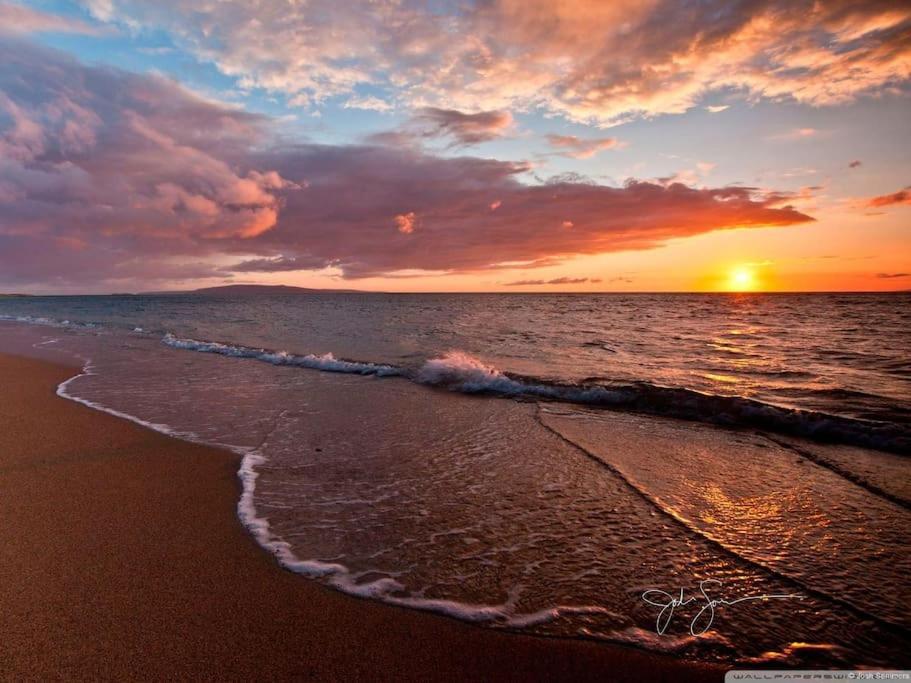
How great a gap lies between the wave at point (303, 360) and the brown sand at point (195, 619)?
1065 centimetres

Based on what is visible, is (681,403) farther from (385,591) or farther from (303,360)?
(303,360)

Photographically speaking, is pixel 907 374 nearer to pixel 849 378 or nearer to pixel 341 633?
pixel 849 378

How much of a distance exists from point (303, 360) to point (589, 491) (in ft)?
47.0

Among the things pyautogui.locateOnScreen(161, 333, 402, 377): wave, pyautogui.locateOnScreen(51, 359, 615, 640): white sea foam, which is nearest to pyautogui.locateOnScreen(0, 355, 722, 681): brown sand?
pyautogui.locateOnScreen(51, 359, 615, 640): white sea foam

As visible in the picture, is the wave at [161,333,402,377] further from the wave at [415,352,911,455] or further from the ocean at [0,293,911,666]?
the wave at [415,352,911,455]

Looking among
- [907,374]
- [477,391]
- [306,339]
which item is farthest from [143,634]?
[306,339]

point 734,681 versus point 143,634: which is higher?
point 143,634

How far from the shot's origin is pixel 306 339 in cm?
2741

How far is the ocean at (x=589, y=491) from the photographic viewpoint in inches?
148

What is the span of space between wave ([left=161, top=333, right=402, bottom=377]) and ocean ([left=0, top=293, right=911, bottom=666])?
0.91 m

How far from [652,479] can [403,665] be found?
4.59 m

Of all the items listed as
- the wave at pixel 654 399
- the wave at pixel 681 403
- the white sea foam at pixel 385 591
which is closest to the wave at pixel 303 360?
the wave at pixel 654 399

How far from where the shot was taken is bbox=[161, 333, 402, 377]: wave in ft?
53.6

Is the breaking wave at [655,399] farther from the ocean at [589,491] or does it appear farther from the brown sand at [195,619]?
the brown sand at [195,619]
